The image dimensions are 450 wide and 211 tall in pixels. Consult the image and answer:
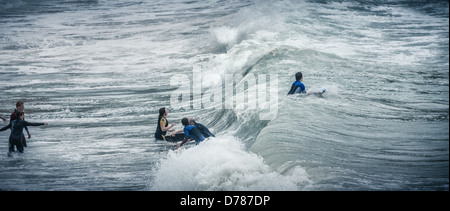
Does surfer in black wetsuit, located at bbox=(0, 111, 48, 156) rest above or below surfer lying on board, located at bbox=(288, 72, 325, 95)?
below

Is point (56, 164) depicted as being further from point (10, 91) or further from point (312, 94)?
point (10, 91)

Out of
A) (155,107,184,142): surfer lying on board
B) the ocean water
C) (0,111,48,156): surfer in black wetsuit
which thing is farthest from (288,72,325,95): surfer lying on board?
(0,111,48,156): surfer in black wetsuit

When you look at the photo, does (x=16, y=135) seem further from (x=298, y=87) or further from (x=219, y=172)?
(x=298, y=87)

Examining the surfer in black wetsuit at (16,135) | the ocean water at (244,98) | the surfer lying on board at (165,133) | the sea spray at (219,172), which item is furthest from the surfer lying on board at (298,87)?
the surfer in black wetsuit at (16,135)

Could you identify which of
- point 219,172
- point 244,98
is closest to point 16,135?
point 219,172

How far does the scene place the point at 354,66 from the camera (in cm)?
1459

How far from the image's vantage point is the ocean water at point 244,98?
24.4 ft

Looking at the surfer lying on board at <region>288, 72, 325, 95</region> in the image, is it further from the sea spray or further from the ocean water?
the sea spray

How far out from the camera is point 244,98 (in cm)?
1229

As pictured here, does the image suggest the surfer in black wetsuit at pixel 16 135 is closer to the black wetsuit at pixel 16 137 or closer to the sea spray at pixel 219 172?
the black wetsuit at pixel 16 137

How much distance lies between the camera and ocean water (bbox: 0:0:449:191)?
7.43 meters
